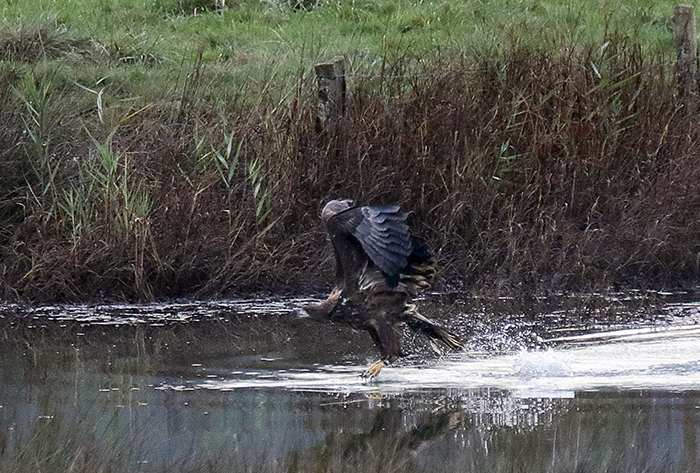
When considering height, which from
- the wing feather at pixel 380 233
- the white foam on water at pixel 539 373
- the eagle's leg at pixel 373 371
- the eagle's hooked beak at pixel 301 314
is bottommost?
the white foam on water at pixel 539 373

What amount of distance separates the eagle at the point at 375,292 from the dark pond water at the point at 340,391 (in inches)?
7.8

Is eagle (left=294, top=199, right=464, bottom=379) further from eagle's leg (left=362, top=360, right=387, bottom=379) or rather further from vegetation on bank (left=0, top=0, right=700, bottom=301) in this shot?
vegetation on bank (left=0, top=0, right=700, bottom=301)

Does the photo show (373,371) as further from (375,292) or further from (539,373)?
(539,373)

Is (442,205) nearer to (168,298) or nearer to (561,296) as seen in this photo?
(561,296)

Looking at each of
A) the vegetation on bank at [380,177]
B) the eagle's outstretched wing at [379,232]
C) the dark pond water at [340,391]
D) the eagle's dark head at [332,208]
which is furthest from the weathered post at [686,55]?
the eagle's outstretched wing at [379,232]

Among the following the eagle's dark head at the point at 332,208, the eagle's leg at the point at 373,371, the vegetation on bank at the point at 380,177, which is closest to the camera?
the eagle's dark head at the point at 332,208

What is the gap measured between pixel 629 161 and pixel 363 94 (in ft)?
6.85

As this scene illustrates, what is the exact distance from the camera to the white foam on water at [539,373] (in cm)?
669

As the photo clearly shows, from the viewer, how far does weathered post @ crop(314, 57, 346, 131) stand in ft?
31.3

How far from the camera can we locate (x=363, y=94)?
32.3ft

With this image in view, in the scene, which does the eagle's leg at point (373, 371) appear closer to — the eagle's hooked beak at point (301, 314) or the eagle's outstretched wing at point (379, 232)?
the eagle's hooked beak at point (301, 314)

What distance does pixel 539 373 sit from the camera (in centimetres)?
691

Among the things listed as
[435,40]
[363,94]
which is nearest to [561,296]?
[363,94]

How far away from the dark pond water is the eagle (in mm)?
198
